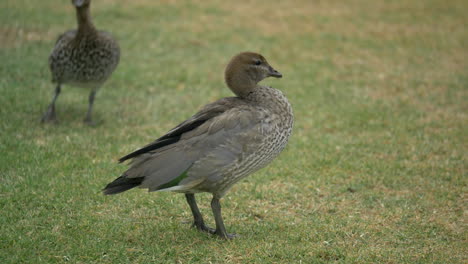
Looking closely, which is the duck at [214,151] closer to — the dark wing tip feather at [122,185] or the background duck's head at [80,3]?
the dark wing tip feather at [122,185]

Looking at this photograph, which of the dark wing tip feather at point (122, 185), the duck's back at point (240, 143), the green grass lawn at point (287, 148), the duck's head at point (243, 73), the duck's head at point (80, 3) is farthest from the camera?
the duck's head at point (80, 3)

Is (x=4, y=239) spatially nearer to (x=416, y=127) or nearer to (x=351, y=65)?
(x=416, y=127)

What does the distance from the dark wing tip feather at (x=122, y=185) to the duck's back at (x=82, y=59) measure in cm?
357

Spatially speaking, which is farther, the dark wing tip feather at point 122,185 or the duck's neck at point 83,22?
the duck's neck at point 83,22

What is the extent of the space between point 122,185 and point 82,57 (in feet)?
12.0

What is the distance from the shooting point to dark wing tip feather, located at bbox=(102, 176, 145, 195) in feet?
15.3

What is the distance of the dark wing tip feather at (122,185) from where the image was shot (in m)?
4.66

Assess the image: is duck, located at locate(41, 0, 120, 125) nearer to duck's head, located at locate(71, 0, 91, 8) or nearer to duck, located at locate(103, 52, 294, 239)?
duck's head, located at locate(71, 0, 91, 8)

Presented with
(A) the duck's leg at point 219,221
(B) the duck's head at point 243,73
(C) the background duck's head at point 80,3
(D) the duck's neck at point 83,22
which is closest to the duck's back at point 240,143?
(A) the duck's leg at point 219,221

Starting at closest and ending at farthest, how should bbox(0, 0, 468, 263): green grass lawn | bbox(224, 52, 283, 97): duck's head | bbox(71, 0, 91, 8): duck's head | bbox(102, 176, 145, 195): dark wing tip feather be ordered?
bbox(102, 176, 145, 195): dark wing tip feather
bbox(0, 0, 468, 263): green grass lawn
bbox(224, 52, 283, 97): duck's head
bbox(71, 0, 91, 8): duck's head

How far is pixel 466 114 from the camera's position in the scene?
872cm

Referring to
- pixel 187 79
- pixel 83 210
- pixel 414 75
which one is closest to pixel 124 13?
pixel 187 79

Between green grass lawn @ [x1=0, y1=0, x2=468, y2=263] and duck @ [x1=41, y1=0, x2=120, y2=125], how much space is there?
0.52m

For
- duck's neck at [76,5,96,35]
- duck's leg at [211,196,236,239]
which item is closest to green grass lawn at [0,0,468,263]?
duck's leg at [211,196,236,239]
